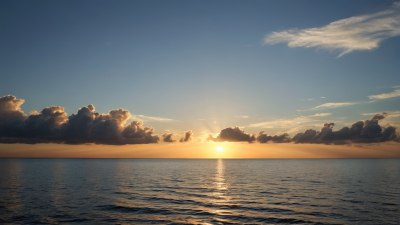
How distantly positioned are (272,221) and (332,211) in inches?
478

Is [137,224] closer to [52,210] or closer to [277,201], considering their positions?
[52,210]

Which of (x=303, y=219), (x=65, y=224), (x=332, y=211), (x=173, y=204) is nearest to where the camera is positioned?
(x=65, y=224)

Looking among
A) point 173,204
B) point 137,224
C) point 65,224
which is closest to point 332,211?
point 173,204

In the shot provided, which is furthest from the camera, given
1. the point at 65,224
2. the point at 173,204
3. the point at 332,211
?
the point at 173,204

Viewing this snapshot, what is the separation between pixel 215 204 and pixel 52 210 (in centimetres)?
2603

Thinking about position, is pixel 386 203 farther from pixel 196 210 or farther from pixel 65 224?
pixel 65 224

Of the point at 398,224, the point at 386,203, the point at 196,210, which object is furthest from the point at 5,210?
the point at 386,203

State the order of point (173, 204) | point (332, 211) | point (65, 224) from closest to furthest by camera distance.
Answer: point (65, 224)
point (332, 211)
point (173, 204)

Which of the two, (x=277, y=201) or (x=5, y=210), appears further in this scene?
(x=277, y=201)

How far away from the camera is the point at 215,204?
41.9 m

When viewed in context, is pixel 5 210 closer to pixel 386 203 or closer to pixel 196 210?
pixel 196 210

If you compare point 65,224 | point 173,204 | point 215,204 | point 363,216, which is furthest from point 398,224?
point 65,224

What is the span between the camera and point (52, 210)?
36.9m

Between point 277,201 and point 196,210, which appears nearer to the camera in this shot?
point 196,210
